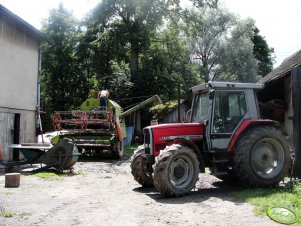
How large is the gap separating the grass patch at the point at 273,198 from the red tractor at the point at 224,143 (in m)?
0.60

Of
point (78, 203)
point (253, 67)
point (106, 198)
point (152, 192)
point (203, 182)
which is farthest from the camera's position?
point (253, 67)

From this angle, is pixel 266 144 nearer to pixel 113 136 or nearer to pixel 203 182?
pixel 203 182

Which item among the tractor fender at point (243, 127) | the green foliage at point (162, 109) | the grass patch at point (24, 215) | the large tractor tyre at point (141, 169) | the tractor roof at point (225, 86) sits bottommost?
the grass patch at point (24, 215)

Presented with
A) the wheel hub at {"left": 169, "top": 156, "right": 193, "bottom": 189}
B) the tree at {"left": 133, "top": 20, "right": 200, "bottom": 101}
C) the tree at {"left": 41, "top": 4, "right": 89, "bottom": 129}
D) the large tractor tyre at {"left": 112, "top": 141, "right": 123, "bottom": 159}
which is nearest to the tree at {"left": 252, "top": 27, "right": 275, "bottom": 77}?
the tree at {"left": 133, "top": 20, "right": 200, "bottom": 101}

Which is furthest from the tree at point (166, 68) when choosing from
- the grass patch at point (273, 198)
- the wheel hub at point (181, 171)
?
the grass patch at point (273, 198)

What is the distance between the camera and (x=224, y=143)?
9828mm

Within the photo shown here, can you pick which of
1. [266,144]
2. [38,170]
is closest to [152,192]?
[266,144]

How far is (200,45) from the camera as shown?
47781mm

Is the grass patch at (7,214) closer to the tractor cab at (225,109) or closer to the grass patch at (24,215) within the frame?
the grass patch at (24,215)

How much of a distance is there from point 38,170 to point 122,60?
79.7 feet

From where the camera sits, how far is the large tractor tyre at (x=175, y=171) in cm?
873

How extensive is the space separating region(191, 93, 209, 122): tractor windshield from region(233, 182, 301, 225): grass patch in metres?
2.11

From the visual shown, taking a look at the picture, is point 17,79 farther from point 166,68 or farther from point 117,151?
point 166,68

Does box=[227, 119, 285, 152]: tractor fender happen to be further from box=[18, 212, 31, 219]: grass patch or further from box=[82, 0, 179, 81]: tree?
box=[82, 0, 179, 81]: tree
